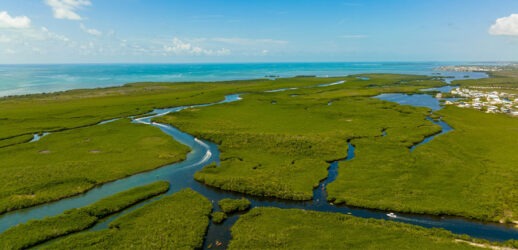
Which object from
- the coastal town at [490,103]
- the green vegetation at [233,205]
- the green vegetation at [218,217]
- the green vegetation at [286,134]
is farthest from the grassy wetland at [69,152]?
the coastal town at [490,103]

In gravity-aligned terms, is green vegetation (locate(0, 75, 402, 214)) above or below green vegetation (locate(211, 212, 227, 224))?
above

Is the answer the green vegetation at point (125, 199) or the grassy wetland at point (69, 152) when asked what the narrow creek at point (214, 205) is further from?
the grassy wetland at point (69, 152)

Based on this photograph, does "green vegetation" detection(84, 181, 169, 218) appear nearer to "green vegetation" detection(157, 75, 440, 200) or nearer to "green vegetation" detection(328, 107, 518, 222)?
"green vegetation" detection(157, 75, 440, 200)

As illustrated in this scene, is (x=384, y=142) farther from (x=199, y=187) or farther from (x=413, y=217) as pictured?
(x=199, y=187)

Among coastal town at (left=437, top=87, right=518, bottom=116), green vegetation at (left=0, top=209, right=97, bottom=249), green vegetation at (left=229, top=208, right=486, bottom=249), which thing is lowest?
green vegetation at (left=229, top=208, right=486, bottom=249)

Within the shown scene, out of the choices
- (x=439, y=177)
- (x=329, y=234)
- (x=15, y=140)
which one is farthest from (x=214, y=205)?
(x=15, y=140)

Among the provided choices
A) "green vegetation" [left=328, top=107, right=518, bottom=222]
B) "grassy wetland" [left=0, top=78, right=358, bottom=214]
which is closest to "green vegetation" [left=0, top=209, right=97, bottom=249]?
"grassy wetland" [left=0, top=78, right=358, bottom=214]
